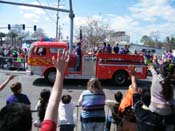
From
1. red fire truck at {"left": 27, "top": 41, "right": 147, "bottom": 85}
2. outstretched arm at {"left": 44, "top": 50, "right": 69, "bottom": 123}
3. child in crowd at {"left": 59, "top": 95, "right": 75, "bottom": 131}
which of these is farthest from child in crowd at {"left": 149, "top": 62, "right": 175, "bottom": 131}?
red fire truck at {"left": 27, "top": 41, "right": 147, "bottom": 85}

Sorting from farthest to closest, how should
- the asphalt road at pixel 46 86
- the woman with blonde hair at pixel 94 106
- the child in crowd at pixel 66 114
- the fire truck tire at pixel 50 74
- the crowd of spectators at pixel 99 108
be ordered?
the fire truck tire at pixel 50 74, the asphalt road at pixel 46 86, the child in crowd at pixel 66 114, the woman with blonde hair at pixel 94 106, the crowd of spectators at pixel 99 108

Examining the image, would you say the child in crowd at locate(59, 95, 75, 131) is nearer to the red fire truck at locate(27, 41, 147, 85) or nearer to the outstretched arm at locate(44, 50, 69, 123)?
the outstretched arm at locate(44, 50, 69, 123)

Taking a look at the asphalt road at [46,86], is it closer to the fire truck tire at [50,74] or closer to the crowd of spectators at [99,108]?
the fire truck tire at [50,74]

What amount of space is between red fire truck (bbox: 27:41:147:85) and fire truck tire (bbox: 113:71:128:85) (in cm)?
24

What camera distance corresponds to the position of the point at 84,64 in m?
18.7

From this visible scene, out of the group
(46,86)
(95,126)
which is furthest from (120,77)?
(95,126)

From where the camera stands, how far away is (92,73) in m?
18.8

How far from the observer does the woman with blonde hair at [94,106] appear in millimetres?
6195

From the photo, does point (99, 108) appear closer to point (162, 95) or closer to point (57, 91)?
point (162, 95)

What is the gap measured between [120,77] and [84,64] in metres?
2.07

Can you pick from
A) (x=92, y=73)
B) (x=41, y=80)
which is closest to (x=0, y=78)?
(x=41, y=80)

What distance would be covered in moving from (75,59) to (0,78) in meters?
5.17

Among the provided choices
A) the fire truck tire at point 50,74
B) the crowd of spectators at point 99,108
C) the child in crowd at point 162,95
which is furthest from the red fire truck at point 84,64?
the child in crowd at point 162,95

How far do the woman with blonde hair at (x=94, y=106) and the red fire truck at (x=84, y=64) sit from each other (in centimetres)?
1229
